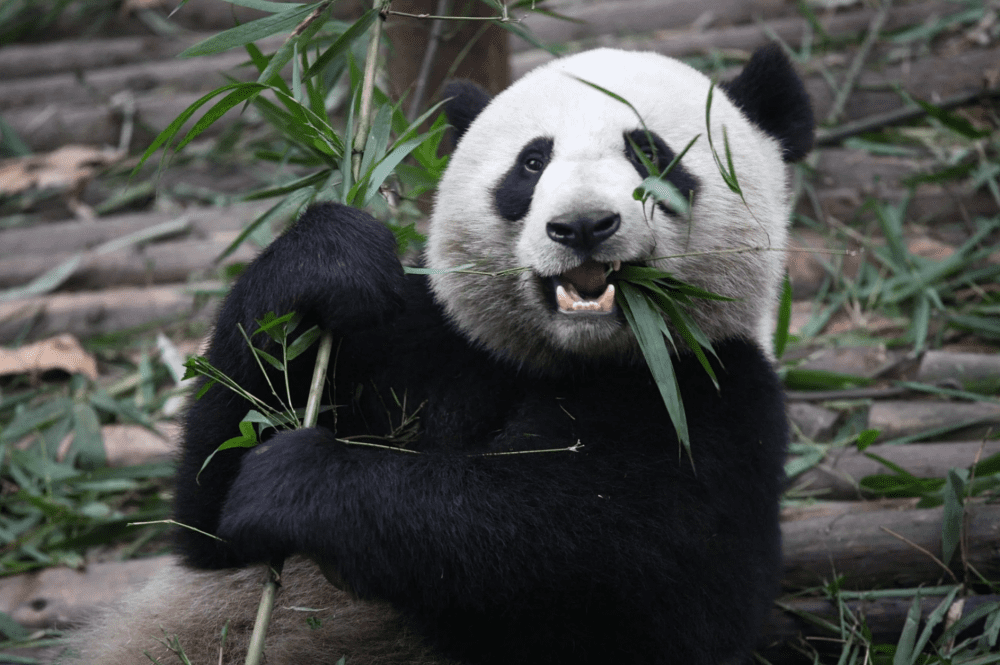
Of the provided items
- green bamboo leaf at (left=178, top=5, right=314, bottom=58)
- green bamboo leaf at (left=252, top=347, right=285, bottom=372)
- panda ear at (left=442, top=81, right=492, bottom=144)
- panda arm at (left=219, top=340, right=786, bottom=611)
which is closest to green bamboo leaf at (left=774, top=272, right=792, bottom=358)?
panda arm at (left=219, top=340, right=786, bottom=611)

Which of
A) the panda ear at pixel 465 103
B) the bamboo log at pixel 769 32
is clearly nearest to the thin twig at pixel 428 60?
the panda ear at pixel 465 103

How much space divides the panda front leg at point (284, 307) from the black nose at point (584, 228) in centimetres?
A: 50

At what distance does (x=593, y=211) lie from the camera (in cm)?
238

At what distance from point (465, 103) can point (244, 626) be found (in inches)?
73.9

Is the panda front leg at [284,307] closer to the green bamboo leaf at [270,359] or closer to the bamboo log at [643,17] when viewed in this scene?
the green bamboo leaf at [270,359]

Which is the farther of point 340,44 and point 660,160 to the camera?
point 660,160

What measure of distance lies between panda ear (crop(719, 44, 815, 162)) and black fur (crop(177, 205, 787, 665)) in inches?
30.4

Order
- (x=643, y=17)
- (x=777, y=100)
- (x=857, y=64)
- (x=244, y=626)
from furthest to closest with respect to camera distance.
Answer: (x=643, y=17)
(x=857, y=64)
(x=777, y=100)
(x=244, y=626)

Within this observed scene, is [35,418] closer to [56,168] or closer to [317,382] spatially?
[56,168]

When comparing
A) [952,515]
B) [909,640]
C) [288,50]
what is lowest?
[909,640]

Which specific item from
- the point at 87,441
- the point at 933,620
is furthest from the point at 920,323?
the point at 87,441

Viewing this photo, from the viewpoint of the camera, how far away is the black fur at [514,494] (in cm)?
236

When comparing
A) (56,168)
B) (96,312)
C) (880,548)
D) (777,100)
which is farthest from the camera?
(56,168)

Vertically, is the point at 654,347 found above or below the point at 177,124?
below
